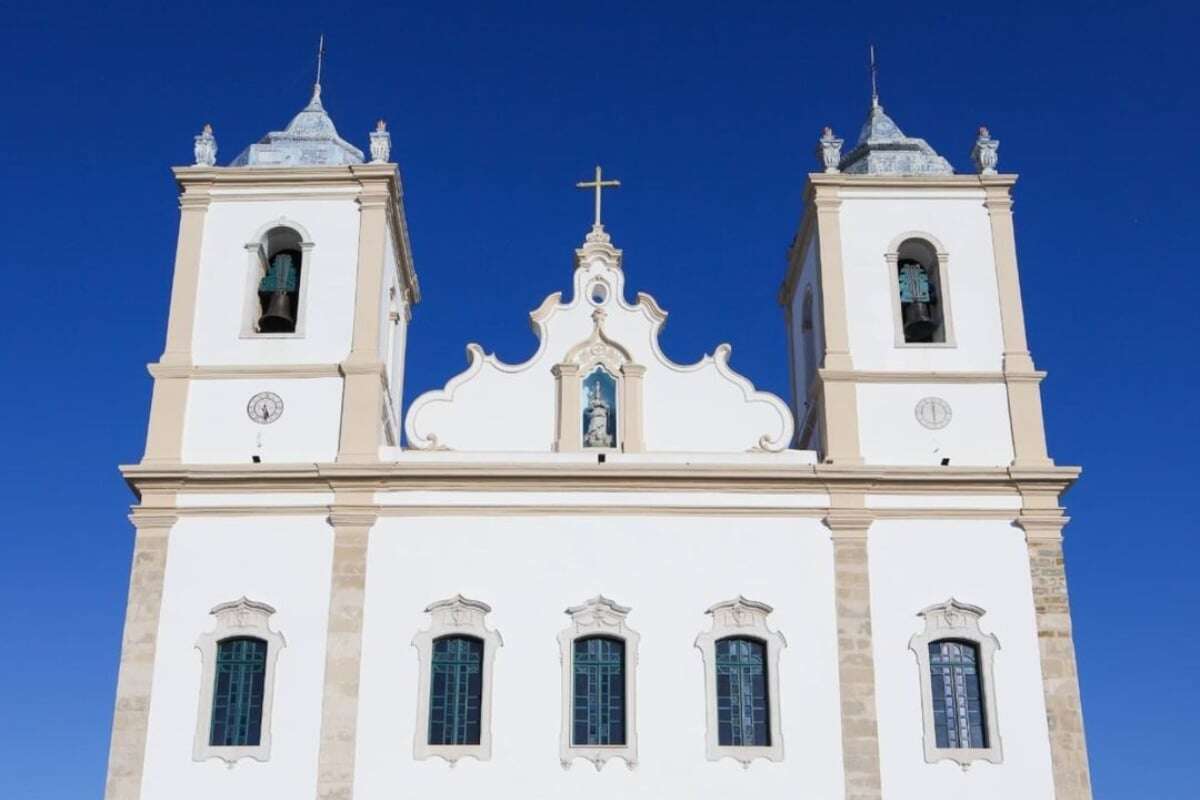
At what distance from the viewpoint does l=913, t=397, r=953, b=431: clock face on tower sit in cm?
2161

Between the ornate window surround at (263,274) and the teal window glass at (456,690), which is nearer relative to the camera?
the teal window glass at (456,690)

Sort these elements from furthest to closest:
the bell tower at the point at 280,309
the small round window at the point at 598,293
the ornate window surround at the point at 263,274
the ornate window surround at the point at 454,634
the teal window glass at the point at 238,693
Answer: the small round window at the point at 598,293, the ornate window surround at the point at 263,274, the bell tower at the point at 280,309, the teal window glass at the point at 238,693, the ornate window surround at the point at 454,634

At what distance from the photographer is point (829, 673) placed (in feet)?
65.0

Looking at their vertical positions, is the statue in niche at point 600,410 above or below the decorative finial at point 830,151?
below

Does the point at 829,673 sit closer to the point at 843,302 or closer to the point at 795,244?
the point at 843,302

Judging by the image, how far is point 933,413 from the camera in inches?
854

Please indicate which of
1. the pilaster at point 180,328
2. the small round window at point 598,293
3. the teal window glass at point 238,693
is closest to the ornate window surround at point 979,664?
the small round window at point 598,293

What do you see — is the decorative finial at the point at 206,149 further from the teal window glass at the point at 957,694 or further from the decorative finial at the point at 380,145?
the teal window glass at the point at 957,694

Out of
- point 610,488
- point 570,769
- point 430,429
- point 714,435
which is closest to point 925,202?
point 714,435

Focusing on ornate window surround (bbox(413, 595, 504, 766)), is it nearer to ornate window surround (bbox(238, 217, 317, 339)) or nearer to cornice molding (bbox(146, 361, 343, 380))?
cornice molding (bbox(146, 361, 343, 380))

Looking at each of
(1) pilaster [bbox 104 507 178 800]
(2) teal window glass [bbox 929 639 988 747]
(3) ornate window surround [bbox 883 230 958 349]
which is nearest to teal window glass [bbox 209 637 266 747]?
(1) pilaster [bbox 104 507 178 800]

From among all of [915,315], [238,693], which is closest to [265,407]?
[238,693]

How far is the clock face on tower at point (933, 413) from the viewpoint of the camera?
21.6m

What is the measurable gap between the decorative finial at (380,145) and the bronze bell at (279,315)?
2.44m
